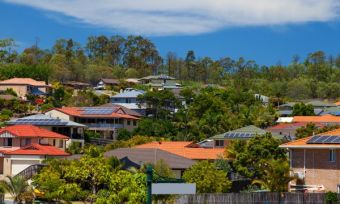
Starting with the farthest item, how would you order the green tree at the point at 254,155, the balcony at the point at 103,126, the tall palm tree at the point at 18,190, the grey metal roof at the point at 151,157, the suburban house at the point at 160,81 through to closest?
the suburban house at the point at 160,81 → the balcony at the point at 103,126 → the green tree at the point at 254,155 → the grey metal roof at the point at 151,157 → the tall palm tree at the point at 18,190

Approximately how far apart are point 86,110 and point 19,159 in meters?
35.8

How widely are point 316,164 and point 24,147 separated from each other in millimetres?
26749

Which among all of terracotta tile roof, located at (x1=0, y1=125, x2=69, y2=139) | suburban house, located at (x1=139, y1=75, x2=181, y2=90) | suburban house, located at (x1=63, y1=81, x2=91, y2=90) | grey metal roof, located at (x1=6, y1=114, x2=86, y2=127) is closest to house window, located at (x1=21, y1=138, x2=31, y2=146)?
terracotta tile roof, located at (x1=0, y1=125, x2=69, y2=139)

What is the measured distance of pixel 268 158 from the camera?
173 ft

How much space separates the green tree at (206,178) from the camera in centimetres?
4434

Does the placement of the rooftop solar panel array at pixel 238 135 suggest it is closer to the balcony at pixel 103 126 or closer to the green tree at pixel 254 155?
the green tree at pixel 254 155

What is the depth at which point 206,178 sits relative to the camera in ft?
146

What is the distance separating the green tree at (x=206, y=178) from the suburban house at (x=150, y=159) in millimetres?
4221

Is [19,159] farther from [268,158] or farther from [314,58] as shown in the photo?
[314,58]

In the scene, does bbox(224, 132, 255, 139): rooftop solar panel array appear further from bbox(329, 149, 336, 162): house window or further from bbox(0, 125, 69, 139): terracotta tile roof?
bbox(329, 149, 336, 162): house window

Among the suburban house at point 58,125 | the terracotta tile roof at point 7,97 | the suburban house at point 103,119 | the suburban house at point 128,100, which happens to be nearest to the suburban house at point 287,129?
the suburban house at point 103,119

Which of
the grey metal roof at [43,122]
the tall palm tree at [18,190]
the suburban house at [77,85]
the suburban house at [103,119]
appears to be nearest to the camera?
the tall palm tree at [18,190]

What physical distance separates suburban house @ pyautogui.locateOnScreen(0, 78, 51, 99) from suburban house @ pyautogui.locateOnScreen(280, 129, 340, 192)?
7023 centimetres

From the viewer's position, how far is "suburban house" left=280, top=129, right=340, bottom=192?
43.2 meters
